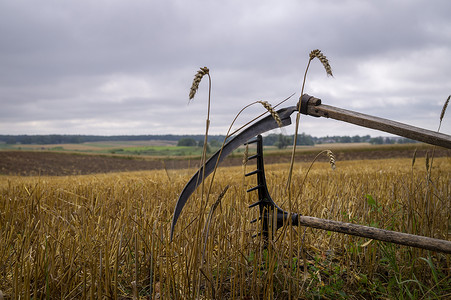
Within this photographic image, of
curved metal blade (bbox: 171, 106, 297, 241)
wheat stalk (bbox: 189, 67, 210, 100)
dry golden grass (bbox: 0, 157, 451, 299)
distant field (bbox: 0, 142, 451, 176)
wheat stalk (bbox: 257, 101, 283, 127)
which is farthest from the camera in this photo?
distant field (bbox: 0, 142, 451, 176)

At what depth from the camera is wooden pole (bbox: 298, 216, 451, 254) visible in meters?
1.74

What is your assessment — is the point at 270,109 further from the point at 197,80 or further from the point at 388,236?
the point at 388,236

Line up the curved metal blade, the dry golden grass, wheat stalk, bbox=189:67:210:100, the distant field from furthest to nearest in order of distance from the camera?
the distant field
the curved metal blade
the dry golden grass
wheat stalk, bbox=189:67:210:100

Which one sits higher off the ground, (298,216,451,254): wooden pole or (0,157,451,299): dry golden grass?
(298,216,451,254): wooden pole

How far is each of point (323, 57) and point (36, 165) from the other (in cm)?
2716

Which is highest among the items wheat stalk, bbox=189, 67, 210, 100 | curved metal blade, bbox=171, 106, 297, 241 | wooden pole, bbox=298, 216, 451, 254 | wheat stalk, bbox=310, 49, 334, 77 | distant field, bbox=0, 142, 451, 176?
wheat stalk, bbox=310, 49, 334, 77

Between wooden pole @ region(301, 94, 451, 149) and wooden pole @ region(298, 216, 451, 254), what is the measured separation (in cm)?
54

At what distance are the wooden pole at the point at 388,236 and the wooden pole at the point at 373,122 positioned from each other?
0.54 metres

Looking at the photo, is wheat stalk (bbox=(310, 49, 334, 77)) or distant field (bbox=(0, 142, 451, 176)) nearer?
wheat stalk (bbox=(310, 49, 334, 77))

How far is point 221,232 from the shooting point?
2.36 metres

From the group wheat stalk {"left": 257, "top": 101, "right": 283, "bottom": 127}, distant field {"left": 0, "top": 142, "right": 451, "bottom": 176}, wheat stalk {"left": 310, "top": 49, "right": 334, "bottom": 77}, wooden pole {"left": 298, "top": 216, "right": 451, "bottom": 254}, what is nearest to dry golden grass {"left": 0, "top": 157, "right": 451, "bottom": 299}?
wooden pole {"left": 298, "top": 216, "right": 451, "bottom": 254}

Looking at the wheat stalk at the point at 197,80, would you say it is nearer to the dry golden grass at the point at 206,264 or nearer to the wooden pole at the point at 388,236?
the dry golden grass at the point at 206,264

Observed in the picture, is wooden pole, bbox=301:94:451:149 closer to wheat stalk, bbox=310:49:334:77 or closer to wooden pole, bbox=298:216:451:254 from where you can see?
wheat stalk, bbox=310:49:334:77

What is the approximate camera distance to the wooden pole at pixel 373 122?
1.77m
